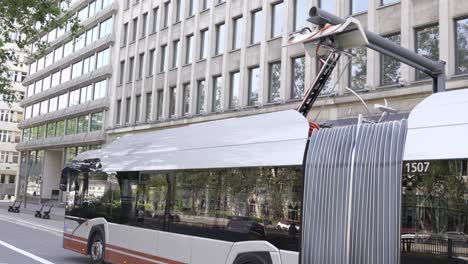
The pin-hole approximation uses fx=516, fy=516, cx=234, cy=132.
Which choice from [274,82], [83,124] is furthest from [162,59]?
[83,124]

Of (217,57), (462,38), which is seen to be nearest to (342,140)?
(462,38)

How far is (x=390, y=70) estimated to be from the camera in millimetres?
20875

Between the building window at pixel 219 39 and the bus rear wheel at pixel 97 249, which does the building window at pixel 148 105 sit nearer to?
the building window at pixel 219 39

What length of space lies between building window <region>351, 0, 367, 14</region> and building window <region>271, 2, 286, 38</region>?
4.27 m

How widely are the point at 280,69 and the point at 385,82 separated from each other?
6353mm

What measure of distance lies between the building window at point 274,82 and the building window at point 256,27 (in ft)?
6.60

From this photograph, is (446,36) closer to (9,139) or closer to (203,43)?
(203,43)

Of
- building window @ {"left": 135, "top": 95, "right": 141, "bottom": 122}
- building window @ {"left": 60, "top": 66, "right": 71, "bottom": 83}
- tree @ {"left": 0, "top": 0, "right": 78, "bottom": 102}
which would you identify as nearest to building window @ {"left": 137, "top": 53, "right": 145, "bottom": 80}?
building window @ {"left": 135, "top": 95, "right": 141, "bottom": 122}

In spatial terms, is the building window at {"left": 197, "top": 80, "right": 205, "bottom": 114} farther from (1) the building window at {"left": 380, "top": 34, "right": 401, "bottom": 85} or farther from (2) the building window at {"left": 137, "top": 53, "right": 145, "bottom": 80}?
(1) the building window at {"left": 380, "top": 34, "right": 401, "bottom": 85}

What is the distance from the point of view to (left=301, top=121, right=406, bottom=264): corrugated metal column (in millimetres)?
5777

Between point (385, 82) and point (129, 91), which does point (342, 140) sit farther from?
point (129, 91)

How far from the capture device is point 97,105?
43.9 metres

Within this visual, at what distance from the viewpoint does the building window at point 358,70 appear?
71.9ft

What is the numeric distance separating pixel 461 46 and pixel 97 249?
14508 mm
